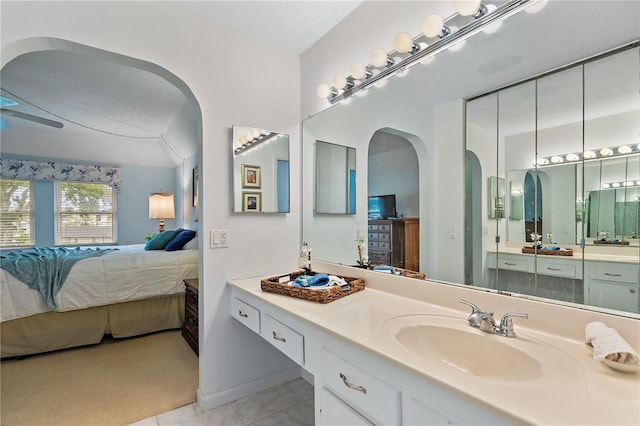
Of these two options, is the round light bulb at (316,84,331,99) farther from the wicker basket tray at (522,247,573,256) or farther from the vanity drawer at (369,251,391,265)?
the wicker basket tray at (522,247,573,256)

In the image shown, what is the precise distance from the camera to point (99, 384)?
7.13 feet

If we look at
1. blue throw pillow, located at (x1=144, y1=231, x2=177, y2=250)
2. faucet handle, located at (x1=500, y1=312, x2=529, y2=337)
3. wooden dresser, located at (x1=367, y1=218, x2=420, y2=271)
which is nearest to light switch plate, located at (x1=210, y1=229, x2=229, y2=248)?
wooden dresser, located at (x1=367, y1=218, x2=420, y2=271)

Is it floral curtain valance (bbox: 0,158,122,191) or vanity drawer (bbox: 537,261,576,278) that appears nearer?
vanity drawer (bbox: 537,261,576,278)

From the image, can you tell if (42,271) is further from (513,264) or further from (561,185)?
(561,185)

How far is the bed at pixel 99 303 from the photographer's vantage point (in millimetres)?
2508

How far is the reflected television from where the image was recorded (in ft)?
5.52

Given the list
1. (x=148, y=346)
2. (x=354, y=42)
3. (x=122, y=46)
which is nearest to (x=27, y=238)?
(x=148, y=346)

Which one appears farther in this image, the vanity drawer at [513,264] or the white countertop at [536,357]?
the vanity drawer at [513,264]

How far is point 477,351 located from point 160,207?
5349 millimetres

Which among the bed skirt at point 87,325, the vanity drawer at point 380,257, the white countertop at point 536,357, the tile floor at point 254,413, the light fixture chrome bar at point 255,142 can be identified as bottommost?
the tile floor at point 254,413

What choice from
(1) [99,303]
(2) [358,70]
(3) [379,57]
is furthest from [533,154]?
(1) [99,303]

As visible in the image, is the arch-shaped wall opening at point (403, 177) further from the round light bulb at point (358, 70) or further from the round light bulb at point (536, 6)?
the round light bulb at point (536, 6)

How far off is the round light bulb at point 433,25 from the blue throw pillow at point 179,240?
3337mm

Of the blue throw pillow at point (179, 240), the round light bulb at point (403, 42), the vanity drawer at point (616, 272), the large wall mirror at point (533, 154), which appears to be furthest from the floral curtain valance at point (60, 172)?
the vanity drawer at point (616, 272)
